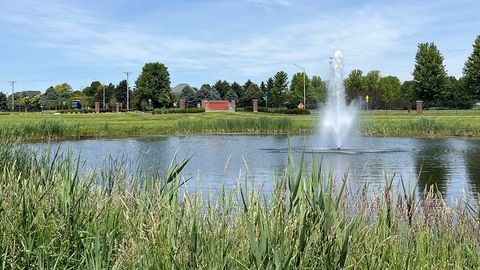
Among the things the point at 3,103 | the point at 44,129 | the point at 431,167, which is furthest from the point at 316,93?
the point at 431,167

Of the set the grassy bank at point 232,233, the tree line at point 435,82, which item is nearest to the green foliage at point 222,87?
the tree line at point 435,82

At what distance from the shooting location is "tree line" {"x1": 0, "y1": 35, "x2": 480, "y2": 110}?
77812 millimetres

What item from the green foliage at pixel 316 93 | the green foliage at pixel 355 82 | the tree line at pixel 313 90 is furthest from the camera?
the green foliage at pixel 355 82

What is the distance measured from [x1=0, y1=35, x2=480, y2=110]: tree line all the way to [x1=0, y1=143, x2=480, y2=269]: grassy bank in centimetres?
7361

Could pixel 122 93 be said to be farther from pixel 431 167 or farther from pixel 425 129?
pixel 431 167

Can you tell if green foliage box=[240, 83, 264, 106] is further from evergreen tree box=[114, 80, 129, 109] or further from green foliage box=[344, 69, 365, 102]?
evergreen tree box=[114, 80, 129, 109]

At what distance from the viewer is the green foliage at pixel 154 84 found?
104812 mm

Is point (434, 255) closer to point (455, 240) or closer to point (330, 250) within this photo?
point (455, 240)

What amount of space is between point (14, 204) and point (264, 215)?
2952mm

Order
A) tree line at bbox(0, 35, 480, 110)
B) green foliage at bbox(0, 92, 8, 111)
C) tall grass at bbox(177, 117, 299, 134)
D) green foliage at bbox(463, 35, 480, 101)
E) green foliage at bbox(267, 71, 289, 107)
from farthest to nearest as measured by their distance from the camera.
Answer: green foliage at bbox(0, 92, 8, 111) → green foliage at bbox(267, 71, 289, 107) → tree line at bbox(0, 35, 480, 110) → green foliage at bbox(463, 35, 480, 101) → tall grass at bbox(177, 117, 299, 134)

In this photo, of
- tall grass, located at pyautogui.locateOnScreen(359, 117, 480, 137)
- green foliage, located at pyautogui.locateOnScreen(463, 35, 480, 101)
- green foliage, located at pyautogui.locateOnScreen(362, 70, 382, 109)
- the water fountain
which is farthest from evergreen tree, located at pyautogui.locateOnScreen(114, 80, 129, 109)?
the water fountain

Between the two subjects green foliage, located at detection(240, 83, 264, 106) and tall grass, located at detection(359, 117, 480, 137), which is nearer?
tall grass, located at detection(359, 117, 480, 137)

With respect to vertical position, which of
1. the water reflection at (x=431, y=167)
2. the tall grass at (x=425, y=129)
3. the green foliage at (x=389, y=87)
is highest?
the green foliage at (x=389, y=87)

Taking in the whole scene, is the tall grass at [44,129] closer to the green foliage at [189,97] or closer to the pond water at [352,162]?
the pond water at [352,162]
